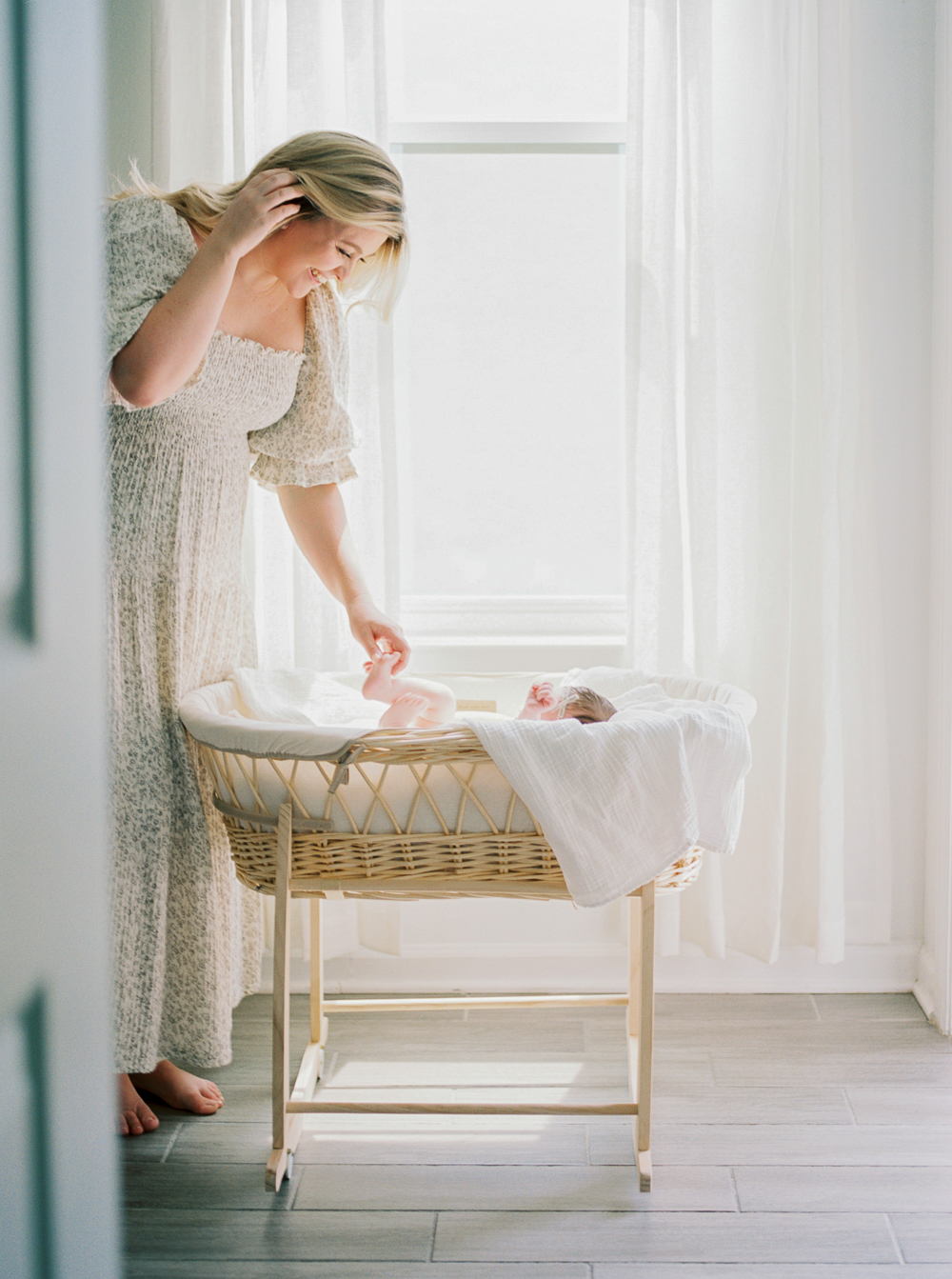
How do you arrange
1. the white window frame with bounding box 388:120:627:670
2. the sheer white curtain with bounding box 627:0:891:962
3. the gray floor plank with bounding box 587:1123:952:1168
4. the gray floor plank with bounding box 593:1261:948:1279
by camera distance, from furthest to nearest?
the white window frame with bounding box 388:120:627:670
the sheer white curtain with bounding box 627:0:891:962
the gray floor plank with bounding box 587:1123:952:1168
the gray floor plank with bounding box 593:1261:948:1279

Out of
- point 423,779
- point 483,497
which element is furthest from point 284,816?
point 483,497

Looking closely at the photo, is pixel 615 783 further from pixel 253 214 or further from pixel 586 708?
pixel 253 214

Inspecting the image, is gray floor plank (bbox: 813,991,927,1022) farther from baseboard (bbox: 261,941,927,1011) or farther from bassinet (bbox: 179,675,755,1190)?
bassinet (bbox: 179,675,755,1190)

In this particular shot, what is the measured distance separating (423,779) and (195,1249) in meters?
0.64

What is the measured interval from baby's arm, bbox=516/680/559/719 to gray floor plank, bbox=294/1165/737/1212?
0.66 meters

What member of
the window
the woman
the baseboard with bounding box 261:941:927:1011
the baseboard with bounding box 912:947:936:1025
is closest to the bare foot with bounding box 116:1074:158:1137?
the woman

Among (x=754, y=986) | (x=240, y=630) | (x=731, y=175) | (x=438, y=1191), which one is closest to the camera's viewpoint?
(x=438, y=1191)

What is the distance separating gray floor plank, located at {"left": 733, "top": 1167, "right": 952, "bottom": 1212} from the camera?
53.0 inches

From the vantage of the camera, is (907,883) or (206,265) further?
(907,883)

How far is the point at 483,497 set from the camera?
208cm

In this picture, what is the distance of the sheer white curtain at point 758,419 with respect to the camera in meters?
1.82

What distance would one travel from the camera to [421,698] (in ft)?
5.36

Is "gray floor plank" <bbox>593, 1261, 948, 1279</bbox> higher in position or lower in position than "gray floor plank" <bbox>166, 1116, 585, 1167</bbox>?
higher

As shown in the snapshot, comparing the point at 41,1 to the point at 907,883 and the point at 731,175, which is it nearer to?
the point at 731,175
